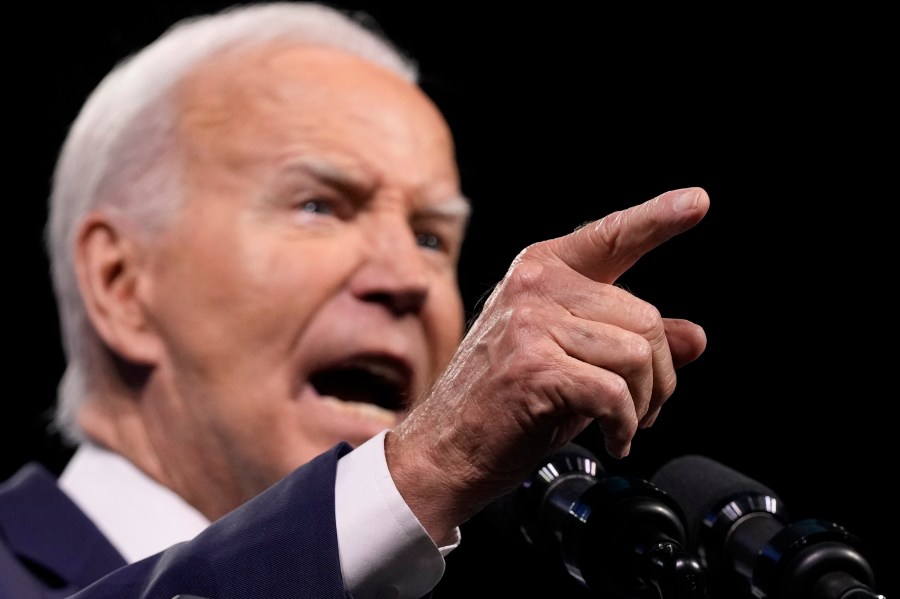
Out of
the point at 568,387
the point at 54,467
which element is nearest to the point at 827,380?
the point at 568,387

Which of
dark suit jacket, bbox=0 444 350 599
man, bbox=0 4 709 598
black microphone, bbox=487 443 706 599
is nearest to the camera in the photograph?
black microphone, bbox=487 443 706 599

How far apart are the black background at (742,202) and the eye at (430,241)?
54cm

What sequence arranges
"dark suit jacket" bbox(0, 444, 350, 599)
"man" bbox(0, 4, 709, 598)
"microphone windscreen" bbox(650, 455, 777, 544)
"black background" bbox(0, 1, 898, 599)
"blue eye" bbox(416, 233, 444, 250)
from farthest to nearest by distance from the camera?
1. "black background" bbox(0, 1, 898, 599)
2. "blue eye" bbox(416, 233, 444, 250)
3. "man" bbox(0, 4, 709, 598)
4. "microphone windscreen" bbox(650, 455, 777, 544)
5. "dark suit jacket" bbox(0, 444, 350, 599)

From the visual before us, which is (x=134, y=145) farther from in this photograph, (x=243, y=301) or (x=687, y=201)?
(x=687, y=201)

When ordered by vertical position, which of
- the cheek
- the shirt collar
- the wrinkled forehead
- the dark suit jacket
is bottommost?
the shirt collar

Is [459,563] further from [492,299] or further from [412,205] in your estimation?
[492,299]

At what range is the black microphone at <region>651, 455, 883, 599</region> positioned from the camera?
40.0 inches

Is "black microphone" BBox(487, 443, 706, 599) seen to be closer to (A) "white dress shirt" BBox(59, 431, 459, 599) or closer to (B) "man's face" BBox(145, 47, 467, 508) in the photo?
(A) "white dress shirt" BBox(59, 431, 459, 599)

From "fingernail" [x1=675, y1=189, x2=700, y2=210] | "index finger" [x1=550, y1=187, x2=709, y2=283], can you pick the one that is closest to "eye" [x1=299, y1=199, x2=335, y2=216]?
"index finger" [x1=550, y1=187, x2=709, y2=283]

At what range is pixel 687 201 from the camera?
920 mm

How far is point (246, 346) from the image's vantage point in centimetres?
168

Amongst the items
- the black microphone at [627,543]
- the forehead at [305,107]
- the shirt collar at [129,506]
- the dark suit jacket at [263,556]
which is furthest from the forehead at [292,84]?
the black microphone at [627,543]

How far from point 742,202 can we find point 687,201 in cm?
147

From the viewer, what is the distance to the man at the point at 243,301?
1393 mm
